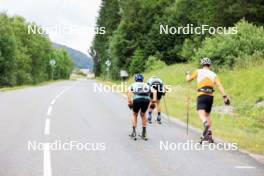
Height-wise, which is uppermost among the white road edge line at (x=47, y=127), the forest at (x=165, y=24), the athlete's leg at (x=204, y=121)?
the forest at (x=165, y=24)

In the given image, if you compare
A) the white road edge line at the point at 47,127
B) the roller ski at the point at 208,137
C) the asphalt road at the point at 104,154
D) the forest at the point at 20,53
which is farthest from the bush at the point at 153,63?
the roller ski at the point at 208,137

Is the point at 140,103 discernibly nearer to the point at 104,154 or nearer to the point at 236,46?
the point at 104,154

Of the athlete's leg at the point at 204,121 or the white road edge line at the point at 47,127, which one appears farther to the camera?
the white road edge line at the point at 47,127

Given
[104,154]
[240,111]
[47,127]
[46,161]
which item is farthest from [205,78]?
[240,111]

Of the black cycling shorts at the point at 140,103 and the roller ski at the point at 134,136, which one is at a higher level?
the black cycling shorts at the point at 140,103

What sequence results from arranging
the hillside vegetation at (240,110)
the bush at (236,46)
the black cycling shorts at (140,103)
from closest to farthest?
the black cycling shorts at (140,103) → the hillside vegetation at (240,110) → the bush at (236,46)

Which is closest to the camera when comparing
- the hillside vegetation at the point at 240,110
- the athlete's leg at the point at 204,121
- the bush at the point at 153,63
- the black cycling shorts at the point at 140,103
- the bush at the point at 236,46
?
the athlete's leg at the point at 204,121

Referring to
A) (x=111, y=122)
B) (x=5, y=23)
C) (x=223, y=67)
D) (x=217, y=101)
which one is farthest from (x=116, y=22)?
(x=111, y=122)

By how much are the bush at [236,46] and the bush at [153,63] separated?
849 inches

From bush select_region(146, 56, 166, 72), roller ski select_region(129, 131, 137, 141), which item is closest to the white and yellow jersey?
roller ski select_region(129, 131, 137, 141)

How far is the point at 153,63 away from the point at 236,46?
26060mm

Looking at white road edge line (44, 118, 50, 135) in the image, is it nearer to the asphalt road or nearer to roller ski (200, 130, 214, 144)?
the asphalt road

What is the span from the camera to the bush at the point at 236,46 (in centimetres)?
2781

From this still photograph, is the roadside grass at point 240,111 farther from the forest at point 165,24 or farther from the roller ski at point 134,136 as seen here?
the forest at point 165,24
